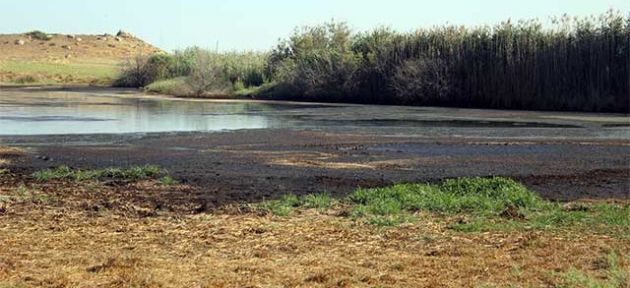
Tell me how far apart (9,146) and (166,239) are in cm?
1152

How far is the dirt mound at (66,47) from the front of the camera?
4309 inches

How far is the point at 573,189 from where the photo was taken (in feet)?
37.0

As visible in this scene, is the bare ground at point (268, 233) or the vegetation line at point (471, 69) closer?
the bare ground at point (268, 233)

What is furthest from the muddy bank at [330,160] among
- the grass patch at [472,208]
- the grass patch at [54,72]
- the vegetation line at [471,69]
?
the grass patch at [54,72]

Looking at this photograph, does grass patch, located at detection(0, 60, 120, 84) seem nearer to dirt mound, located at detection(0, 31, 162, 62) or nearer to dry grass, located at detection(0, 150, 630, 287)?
dirt mound, located at detection(0, 31, 162, 62)

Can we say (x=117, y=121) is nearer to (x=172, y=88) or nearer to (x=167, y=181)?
(x=167, y=181)

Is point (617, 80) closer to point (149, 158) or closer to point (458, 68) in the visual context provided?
point (458, 68)

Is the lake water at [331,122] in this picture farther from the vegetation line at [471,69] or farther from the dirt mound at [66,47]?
the dirt mound at [66,47]

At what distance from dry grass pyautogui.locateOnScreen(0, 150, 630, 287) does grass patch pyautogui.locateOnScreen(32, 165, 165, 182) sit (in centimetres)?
212

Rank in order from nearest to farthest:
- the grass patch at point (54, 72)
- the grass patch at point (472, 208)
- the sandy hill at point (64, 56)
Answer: the grass patch at point (472, 208)
the grass patch at point (54, 72)
the sandy hill at point (64, 56)

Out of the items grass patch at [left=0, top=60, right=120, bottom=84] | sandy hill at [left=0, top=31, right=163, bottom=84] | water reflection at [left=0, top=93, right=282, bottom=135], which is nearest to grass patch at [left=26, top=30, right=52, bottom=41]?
sandy hill at [left=0, top=31, right=163, bottom=84]

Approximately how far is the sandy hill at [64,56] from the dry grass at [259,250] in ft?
238

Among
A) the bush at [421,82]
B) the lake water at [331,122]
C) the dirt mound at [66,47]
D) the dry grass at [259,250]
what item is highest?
the dirt mound at [66,47]

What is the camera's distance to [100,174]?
12328mm
